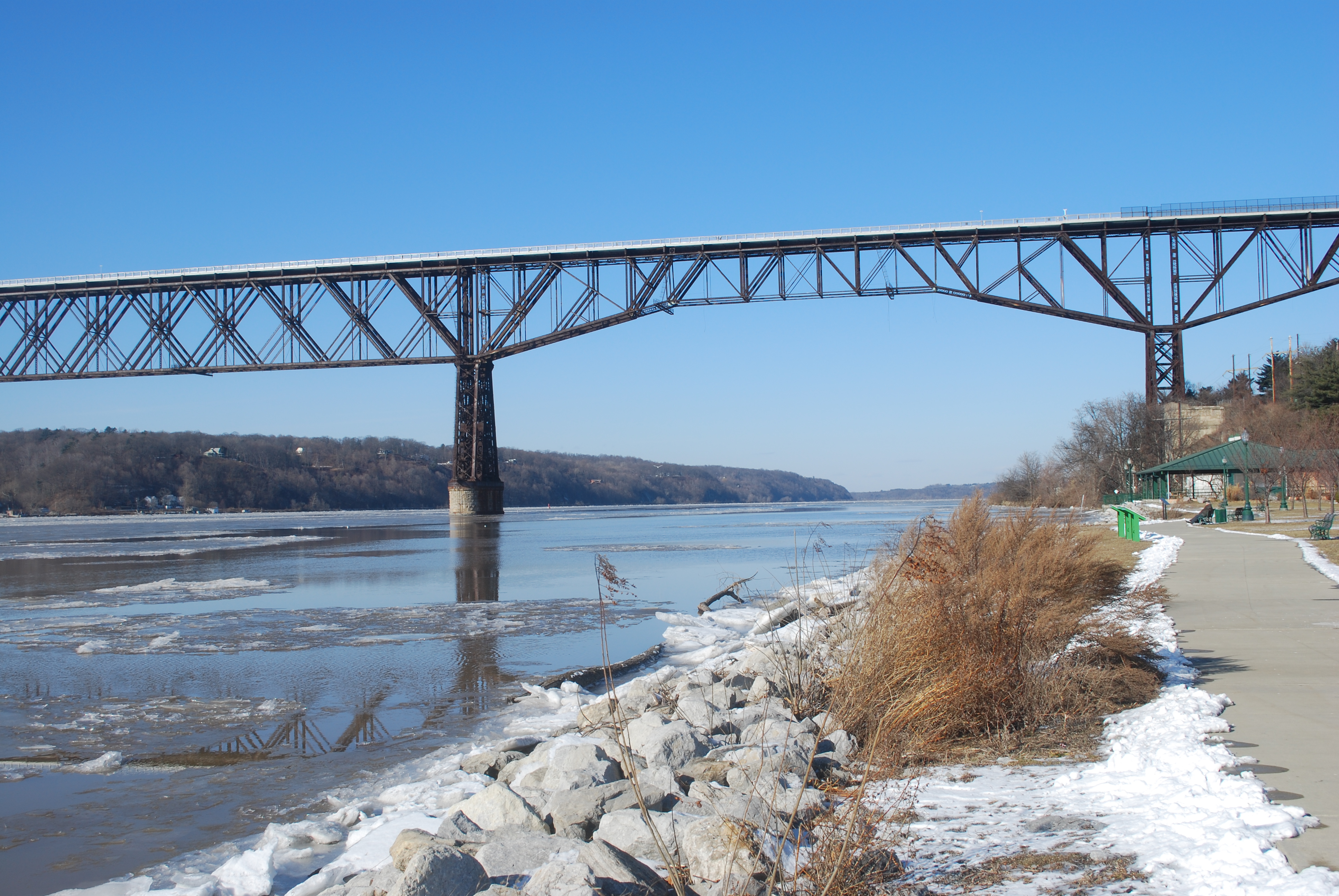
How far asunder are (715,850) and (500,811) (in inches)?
63.9

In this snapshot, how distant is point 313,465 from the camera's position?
145 m

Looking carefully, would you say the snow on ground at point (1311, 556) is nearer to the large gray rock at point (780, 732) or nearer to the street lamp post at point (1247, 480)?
the street lamp post at point (1247, 480)

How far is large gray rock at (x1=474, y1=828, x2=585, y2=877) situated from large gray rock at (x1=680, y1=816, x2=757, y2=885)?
1.67 ft

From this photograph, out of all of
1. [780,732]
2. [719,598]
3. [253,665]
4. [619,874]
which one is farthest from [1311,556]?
[619,874]

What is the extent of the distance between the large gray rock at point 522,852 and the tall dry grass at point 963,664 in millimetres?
2079

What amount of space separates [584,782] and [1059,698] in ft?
12.7

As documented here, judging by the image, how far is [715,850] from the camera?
13.7 feet

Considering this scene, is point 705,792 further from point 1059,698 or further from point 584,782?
point 1059,698

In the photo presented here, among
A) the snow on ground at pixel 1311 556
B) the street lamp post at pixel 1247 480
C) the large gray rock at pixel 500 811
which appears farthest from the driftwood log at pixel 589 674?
the street lamp post at pixel 1247 480

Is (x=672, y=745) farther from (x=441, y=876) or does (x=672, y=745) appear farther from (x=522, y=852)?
(x=441, y=876)

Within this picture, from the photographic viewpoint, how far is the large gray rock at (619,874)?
13.2 feet

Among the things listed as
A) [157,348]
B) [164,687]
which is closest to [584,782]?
[164,687]

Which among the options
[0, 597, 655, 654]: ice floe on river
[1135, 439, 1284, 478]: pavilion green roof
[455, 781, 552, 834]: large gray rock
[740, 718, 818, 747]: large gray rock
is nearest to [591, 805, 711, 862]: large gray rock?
[455, 781, 552, 834]: large gray rock

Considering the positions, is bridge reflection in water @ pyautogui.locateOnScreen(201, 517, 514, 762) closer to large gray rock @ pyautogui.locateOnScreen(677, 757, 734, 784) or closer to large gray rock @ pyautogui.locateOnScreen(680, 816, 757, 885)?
large gray rock @ pyautogui.locateOnScreen(677, 757, 734, 784)
